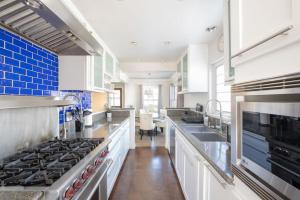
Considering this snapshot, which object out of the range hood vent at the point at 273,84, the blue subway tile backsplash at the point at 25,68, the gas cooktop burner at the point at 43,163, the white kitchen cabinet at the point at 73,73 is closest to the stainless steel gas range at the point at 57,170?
the gas cooktop burner at the point at 43,163

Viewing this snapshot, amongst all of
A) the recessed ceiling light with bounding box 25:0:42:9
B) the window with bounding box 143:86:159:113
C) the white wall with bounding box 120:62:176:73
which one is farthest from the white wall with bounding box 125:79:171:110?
the recessed ceiling light with bounding box 25:0:42:9

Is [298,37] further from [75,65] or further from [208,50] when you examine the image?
[208,50]

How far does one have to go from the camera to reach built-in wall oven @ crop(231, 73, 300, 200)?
23.8 inches

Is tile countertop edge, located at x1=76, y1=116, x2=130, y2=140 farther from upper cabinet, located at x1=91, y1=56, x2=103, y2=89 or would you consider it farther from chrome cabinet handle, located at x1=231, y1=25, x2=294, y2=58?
chrome cabinet handle, located at x1=231, y1=25, x2=294, y2=58

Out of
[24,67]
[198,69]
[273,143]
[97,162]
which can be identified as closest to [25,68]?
[24,67]

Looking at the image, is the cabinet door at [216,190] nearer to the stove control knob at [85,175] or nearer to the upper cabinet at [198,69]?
the stove control knob at [85,175]

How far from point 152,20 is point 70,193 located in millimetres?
2232

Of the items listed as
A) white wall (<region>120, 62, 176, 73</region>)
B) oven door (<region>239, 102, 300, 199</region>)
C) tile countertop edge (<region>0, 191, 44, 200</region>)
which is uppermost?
white wall (<region>120, 62, 176, 73</region>)

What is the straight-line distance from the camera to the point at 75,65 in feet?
8.08

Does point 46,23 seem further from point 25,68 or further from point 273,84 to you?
point 273,84

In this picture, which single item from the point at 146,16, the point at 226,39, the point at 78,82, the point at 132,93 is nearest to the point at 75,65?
the point at 78,82

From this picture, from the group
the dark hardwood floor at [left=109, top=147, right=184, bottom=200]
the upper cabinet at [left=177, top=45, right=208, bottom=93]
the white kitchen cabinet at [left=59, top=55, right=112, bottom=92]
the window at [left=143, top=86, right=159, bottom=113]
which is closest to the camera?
the white kitchen cabinet at [left=59, top=55, right=112, bottom=92]

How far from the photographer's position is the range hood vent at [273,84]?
1.98ft

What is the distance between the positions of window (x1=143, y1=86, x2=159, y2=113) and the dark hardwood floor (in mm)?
5466
